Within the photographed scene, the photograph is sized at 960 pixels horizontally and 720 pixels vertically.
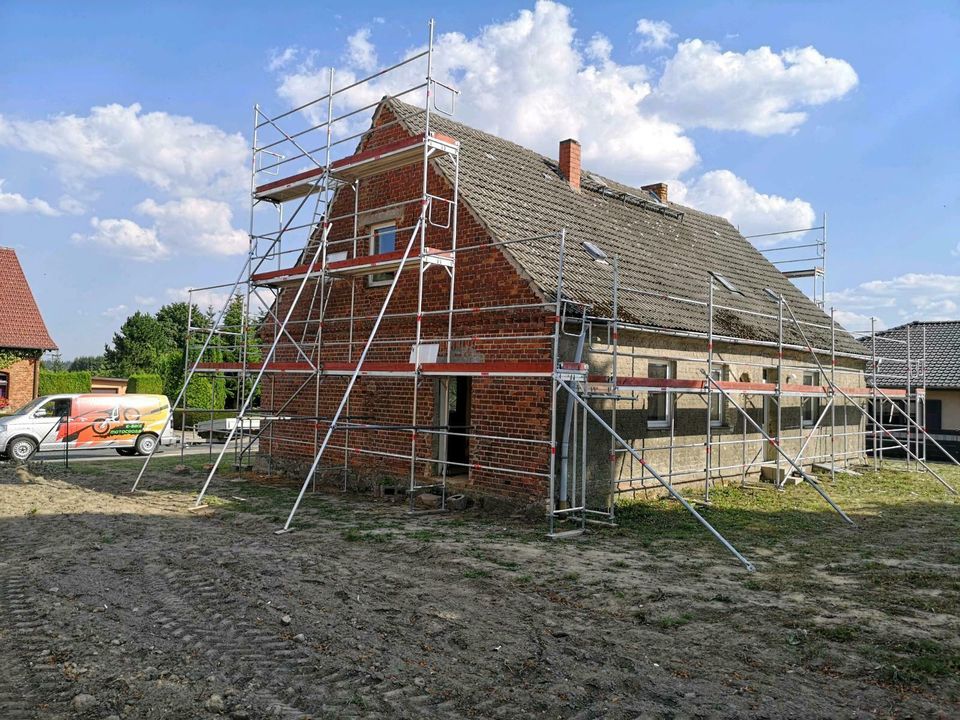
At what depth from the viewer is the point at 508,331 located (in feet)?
36.1

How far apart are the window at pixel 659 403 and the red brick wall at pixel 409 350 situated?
2689 millimetres

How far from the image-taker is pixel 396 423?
12.5m

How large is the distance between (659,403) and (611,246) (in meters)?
3.19

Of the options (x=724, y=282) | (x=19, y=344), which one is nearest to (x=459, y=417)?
(x=724, y=282)

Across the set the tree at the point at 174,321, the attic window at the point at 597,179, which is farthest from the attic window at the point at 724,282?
the tree at the point at 174,321

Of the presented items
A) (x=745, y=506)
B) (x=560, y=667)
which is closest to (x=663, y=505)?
(x=745, y=506)

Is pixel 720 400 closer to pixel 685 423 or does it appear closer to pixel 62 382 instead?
pixel 685 423

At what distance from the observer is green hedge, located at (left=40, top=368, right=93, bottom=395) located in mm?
29703

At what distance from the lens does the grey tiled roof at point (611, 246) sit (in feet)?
Result: 38.2

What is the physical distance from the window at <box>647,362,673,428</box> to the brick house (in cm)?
3

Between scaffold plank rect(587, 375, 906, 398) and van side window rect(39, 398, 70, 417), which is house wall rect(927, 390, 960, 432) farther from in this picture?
van side window rect(39, 398, 70, 417)

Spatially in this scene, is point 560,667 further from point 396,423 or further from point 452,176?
point 452,176

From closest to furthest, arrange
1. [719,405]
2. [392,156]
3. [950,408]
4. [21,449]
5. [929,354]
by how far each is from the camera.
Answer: [392,156] < [719,405] < [21,449] < [950,408] < [929,354]

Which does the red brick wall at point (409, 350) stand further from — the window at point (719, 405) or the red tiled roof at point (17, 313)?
the red tiled roof at point (17, 313)
